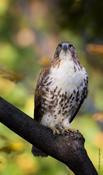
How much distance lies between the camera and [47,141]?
10.6 ft

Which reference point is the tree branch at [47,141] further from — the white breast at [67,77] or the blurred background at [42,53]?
the blurred background at [42,53]

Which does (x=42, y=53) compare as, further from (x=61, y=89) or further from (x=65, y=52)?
(x=61, y=89)

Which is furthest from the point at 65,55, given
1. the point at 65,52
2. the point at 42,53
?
the point at 42,53

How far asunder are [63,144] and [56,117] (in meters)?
1.01

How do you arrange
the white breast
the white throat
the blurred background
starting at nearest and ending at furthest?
the white breast
the white throat
the blurred background

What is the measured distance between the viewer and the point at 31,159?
5.57 meters

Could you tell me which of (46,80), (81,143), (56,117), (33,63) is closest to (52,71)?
(46,80)

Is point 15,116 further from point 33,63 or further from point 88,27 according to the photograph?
point 33,63

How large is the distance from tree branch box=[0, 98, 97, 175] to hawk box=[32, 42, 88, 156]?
647 mm

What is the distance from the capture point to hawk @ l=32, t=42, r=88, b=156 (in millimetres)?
4039

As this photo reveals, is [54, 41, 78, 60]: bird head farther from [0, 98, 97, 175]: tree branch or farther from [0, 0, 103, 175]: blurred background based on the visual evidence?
[0, 98, 97, 175]: tree branch

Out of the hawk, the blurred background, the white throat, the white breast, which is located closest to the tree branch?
the hawk

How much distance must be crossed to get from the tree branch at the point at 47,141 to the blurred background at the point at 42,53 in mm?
1262

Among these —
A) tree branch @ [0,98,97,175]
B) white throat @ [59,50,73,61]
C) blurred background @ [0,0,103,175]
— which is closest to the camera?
tree branch @ [0,98,97,175]
